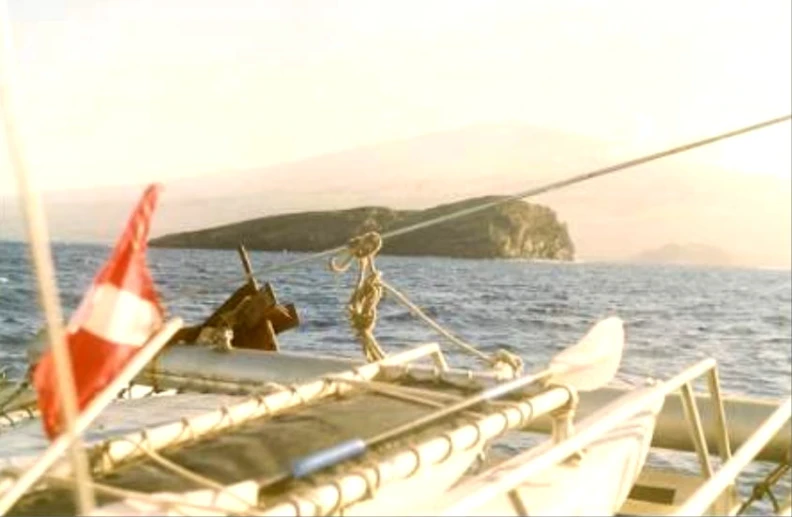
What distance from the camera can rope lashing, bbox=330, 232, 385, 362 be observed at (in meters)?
10.9

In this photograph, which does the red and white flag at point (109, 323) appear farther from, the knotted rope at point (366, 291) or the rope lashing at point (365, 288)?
the rope lashing at point (365, 288)

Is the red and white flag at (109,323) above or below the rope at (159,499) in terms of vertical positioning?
above

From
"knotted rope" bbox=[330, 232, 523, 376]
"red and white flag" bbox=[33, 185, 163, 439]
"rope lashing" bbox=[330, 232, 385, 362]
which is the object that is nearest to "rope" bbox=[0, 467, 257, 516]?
"red and white flag" bbox=[33, 185, 163, 439]

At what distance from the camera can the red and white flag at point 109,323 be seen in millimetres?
4258

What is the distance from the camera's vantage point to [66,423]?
3844 millimetres

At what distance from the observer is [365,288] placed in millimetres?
11414

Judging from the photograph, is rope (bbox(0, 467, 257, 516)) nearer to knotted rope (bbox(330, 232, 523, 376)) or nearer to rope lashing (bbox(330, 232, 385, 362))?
A: knotted rope (bbox(330, 232, 523, 376))

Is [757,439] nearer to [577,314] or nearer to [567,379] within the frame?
[567,379]

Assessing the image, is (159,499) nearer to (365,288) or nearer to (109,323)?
(109,323)

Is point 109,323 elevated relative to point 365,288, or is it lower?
elevated

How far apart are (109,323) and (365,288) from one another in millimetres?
7192

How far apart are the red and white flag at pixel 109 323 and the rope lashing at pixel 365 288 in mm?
6482

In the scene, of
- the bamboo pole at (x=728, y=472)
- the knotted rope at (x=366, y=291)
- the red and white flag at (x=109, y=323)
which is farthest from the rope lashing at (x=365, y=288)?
the red and white flag at (x=109, y=323)

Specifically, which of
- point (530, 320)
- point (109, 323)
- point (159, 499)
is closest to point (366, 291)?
point (159, 499)
